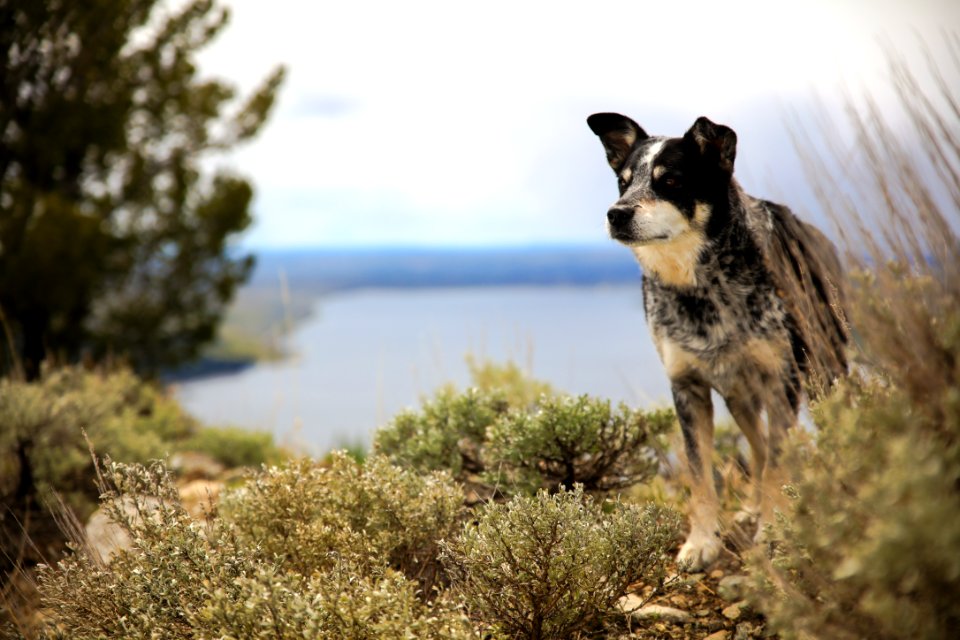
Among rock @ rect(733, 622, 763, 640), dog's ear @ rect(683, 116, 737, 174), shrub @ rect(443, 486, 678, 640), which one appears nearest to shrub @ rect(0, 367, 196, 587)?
shrub @ rect(443, 486, 678, 640)

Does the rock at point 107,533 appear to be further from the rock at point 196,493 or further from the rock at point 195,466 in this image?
the rock at point 195,466

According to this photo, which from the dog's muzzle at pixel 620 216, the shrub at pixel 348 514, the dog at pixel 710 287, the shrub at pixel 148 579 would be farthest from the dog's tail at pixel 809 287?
the shrub at pixel 148 579

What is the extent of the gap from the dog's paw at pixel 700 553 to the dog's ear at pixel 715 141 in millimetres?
1822

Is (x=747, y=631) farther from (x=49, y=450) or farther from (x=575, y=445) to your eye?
(x=49, y=450)

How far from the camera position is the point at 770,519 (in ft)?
12.6

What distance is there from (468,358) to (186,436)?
384cm

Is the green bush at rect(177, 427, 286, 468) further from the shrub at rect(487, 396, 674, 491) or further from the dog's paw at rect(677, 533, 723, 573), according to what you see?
the dog's paw at rect(677, 533, 723, 573)

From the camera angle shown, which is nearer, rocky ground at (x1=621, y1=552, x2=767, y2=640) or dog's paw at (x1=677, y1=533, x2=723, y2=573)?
rocky ground at (x1=621, y1=552, x2=767, y2=640)

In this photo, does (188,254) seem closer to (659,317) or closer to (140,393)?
(140,393)

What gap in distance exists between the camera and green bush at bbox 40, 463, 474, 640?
8.83 ft

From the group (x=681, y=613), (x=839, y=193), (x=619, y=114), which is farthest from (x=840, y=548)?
(x=619, y=114)

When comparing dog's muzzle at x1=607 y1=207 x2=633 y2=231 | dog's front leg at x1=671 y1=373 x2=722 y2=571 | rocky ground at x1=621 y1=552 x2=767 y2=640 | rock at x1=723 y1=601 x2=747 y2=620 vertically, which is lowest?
rock at x1=723 y1=601 x2=747 y2=620

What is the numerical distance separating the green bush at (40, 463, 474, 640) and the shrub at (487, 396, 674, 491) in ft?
3.52

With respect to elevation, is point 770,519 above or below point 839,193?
below
